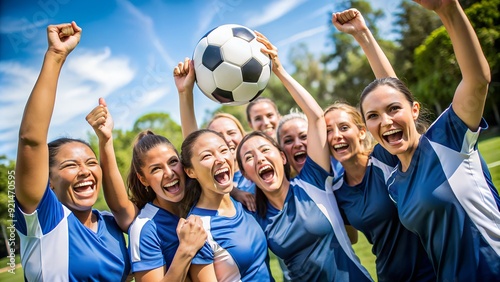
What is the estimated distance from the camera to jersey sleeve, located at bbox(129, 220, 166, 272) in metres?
2.92

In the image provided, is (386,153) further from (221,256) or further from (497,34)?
(497,34)

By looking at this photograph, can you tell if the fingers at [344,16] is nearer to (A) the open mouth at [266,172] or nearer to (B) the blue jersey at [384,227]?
(B) the blue jersey at [384,227]

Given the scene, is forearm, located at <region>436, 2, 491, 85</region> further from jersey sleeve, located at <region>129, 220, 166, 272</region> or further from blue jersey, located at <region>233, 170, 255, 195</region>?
blue jersey, located at <region>233, 170, 255, 195</region>

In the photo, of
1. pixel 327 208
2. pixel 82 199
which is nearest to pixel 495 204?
pixel 327 208

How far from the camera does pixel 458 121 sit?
2.58 meters

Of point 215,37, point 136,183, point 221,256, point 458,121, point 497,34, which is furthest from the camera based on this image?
point 497,34

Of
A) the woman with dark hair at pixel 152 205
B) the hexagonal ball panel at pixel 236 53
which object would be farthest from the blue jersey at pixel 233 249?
the hexagonal ball panel at pixel 236 53

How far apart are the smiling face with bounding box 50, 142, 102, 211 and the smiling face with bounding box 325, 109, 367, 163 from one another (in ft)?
6.71

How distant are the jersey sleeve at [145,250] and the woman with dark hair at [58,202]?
5.4 inches

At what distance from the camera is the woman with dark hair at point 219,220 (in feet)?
9.73

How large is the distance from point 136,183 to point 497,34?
1144 inches

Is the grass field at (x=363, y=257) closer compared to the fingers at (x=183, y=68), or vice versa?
the fingers at (x=183, y=68)

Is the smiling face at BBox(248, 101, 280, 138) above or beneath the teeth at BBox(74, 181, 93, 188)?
above

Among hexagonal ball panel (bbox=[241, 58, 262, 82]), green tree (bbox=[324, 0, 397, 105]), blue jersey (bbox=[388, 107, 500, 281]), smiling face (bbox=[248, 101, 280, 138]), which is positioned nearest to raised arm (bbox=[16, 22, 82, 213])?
hexagonal ball panel (bbox=[241, 58, 262, 82])
